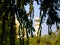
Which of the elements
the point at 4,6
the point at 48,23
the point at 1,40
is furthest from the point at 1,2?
the point at 48,23

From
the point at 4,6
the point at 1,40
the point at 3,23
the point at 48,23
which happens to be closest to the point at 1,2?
the point at 4,6

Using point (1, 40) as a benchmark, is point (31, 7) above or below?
above

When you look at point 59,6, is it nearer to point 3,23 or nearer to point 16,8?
point 16,8

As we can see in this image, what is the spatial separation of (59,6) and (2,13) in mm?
619

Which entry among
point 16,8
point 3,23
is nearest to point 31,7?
point 16,8

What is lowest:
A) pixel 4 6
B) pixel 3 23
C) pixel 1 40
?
pixel 1 40

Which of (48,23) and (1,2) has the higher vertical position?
(1,2)

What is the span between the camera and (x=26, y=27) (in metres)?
2.65

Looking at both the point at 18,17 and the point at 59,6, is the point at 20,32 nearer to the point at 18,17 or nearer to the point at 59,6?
the point at 18,17

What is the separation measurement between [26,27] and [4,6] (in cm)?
31

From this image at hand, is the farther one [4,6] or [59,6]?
[59,6]

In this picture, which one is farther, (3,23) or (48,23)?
(48,23)

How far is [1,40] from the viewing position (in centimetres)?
252

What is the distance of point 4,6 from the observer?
2.54 metres
